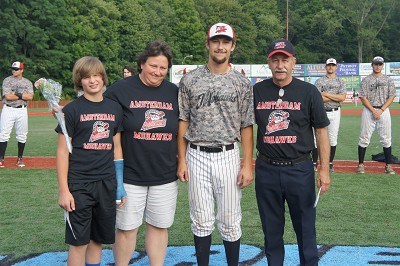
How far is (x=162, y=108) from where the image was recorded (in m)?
4.24

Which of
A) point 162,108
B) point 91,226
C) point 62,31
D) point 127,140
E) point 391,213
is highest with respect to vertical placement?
point 62,31

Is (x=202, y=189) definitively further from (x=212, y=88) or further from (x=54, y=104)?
(x=54, y=104)

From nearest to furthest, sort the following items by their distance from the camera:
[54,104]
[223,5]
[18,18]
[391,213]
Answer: [54,104]
[391,213]
[18,18]
[223,5]

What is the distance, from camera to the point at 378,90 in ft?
31.2

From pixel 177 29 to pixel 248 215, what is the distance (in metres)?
61.5

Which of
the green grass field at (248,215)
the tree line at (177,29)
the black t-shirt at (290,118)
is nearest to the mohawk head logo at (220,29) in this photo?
the black t-shirt at (290,118)

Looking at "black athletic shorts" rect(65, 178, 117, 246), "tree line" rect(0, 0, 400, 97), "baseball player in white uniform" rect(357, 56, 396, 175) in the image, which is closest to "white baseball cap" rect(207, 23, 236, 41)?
"black athletic shorts" rect(65, 178, 117, 246)

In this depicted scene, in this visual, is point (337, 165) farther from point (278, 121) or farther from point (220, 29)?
point (220, 29)

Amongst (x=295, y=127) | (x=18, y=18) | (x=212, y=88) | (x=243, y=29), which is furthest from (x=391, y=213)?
(x=243, y=29)

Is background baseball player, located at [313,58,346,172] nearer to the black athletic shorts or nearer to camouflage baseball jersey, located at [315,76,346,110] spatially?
camouflage baseball jersey, located at [315,76,346,110]

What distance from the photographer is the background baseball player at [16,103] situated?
10211 mm

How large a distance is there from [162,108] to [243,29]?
69.3 metres

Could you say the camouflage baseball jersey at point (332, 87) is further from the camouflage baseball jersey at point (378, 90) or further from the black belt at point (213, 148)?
the black belt at point (213, 148)

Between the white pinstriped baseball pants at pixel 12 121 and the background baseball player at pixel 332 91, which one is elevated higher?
the background baseball player at pixel 332 91
